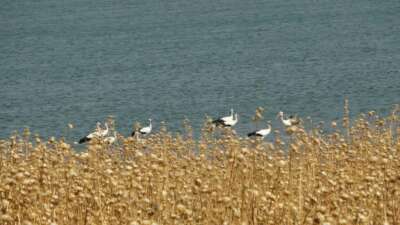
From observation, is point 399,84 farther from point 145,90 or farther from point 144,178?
point 144,178

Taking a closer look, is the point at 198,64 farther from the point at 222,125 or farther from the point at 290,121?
the point at 290,121

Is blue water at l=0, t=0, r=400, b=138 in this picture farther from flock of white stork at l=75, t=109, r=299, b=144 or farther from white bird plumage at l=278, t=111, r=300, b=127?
white bird plumage at l=278, t=111, r=300, b=127

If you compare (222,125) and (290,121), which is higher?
Answer: (290,121)

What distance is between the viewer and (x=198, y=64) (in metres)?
75.0

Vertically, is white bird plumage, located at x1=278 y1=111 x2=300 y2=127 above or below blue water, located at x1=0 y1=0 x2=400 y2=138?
above

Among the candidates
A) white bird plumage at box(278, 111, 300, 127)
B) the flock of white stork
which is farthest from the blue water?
white bird plumage at box(278, 111, 300, 127)

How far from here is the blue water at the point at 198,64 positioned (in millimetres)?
49500

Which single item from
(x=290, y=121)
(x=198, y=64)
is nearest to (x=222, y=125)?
(x=290, y=121)

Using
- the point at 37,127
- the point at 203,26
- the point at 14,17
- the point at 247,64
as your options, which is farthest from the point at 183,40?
the point at 14,17

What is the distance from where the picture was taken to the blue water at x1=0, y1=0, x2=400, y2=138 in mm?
49500

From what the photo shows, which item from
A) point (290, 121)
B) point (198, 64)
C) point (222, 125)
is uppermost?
point (290, 121)

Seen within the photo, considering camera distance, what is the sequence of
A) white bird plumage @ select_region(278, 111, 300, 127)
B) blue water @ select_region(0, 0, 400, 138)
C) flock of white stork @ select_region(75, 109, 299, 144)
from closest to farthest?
white bird plumage @ select_region(278, 111, 300, 127) → flock of white stork @ select_region(75, 109, 299, 144) → blue water @ select_region(0, 0, 400, 138)

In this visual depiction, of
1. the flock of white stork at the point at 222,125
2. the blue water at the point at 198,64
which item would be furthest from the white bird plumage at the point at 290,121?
the blue water at the point at 198,64

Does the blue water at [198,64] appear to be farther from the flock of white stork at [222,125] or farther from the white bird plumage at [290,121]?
the white bird plumage at [290,121]
